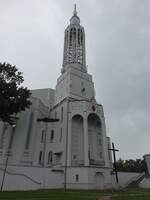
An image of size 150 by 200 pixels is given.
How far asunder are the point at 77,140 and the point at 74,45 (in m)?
28.1

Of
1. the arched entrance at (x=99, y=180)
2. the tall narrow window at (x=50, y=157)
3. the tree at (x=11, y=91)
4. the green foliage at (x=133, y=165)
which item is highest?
the tree at (x=11, y=91)

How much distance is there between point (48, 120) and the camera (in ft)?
139

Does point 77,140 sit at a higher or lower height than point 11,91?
lower

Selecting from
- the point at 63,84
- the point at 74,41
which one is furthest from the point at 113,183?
the point at 74,41

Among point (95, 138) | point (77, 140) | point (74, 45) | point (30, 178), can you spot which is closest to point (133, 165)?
point (95, 138)

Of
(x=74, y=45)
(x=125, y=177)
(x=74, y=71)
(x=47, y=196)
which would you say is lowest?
(x=47, y=196)

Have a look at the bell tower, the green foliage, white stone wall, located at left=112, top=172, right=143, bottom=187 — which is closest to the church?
the bell tower

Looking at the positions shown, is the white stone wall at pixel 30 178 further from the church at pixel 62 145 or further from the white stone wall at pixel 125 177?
the white stone wall at pixel 125 177

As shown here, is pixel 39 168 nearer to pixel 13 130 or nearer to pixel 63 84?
pixel 13 130

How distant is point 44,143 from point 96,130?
11421 mm

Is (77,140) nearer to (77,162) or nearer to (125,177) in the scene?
(77,162)

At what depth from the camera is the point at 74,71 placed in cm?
4844

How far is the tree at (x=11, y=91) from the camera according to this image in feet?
104

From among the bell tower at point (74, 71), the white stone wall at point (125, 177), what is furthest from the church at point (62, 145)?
the white stone wall at point (125, 177)
